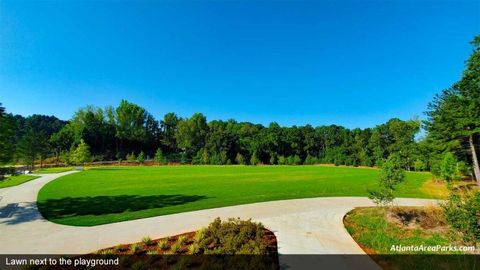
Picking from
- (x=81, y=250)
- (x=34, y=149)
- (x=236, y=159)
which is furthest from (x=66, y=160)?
(x=81, y=250)

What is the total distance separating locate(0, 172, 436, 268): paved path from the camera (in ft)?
27.1

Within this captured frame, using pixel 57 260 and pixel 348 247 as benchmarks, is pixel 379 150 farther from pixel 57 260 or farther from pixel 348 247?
pixel 57 260

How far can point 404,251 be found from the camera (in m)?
8.97

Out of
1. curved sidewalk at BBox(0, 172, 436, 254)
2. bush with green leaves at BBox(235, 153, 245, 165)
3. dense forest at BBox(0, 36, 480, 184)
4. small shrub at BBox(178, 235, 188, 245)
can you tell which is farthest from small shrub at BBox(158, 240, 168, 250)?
bush with green leaves at BBox(235, 153, 245, 165)

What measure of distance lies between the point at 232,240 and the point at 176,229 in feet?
10.1

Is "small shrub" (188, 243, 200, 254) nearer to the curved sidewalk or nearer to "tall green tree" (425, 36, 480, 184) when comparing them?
the curved sidewalk

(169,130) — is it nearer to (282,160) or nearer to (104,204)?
(282,160)

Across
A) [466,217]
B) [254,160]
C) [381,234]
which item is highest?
[466,217]

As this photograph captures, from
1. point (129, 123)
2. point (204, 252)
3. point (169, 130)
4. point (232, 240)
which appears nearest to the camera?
point (204, 252)

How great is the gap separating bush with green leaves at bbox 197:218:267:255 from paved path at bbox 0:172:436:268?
2.77 ft

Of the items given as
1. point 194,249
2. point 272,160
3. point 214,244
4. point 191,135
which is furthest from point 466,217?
point 191,135

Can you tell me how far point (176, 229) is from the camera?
10.1 metres

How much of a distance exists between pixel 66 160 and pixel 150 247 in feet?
212

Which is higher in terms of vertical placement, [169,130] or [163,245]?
[169,130]
